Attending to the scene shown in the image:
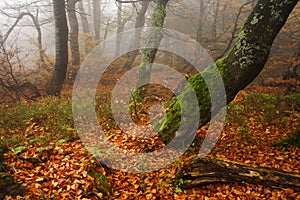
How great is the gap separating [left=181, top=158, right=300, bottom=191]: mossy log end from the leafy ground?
4.8 inches

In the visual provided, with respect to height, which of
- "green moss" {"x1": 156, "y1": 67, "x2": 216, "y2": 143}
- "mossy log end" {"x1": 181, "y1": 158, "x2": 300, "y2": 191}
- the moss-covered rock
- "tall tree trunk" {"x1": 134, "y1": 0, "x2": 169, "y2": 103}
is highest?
"tall tree trunk" {"x1": 134, "y1": 0, "x2": 169, "y2": 103}

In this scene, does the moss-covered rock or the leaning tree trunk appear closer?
the moss-covered rock

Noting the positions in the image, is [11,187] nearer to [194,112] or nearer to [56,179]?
[56,179]

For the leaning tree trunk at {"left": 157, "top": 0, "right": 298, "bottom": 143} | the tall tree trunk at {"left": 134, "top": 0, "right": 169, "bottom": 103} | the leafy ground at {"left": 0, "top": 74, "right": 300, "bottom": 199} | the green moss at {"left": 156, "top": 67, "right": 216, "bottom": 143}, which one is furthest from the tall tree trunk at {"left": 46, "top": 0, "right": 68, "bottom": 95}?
the leaning tree trunk at {"left": 157, "top": 0, "right": 298, "bottom": 143}

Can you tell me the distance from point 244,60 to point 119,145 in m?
3.73

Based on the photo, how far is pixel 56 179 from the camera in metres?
4.46

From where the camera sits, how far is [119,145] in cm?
602

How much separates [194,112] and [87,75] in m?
10.1

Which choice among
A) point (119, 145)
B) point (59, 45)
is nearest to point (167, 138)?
point (119, 145)

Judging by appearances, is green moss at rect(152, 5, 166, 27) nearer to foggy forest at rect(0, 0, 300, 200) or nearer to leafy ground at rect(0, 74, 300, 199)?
foggy forest at rect(0, 0, 300, 200)

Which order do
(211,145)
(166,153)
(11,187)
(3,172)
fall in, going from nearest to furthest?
(11,187) → (3,172) → (166,153) → (211,145)

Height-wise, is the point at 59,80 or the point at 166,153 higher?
the point at 59,80

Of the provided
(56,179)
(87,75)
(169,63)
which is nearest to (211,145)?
(56,179)

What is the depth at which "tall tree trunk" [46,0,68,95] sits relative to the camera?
10.1m
